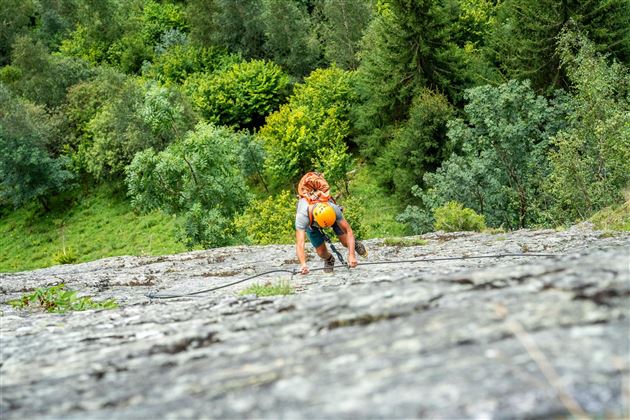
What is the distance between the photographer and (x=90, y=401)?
4.84 m

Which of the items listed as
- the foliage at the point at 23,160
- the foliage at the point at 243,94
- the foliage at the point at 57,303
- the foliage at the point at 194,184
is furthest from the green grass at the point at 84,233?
the foliage at the point at 57,303

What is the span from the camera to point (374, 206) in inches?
2093

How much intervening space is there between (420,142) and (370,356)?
43891 mm

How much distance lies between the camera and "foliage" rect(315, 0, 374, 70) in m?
70.1

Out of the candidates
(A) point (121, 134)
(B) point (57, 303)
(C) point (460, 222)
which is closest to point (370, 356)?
(B) point (57, 303)

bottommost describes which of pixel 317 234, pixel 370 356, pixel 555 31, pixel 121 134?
pixel 317 234

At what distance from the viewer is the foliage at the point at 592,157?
29.4m

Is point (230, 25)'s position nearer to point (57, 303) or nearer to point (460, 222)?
point (460, 222)

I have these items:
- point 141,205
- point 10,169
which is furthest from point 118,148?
point 141,205

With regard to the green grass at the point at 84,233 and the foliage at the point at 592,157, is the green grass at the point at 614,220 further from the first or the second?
the green grass at the point at 84,233

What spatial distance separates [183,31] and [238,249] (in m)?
73.5

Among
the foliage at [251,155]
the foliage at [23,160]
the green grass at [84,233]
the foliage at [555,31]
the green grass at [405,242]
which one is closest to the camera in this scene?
the green grass at [405,242]

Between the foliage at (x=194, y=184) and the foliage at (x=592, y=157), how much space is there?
1595 cm

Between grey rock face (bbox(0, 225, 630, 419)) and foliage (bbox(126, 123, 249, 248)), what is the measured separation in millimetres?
25916
